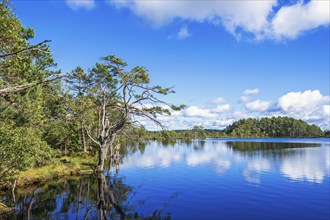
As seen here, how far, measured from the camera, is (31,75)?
1980 cm

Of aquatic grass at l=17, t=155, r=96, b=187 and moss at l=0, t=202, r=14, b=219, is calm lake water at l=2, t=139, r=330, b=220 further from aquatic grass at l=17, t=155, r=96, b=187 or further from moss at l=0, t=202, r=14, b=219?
aquatic grass at l=17, t=155, r=96, b=187

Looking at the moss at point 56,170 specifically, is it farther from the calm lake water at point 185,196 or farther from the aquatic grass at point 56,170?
the calm lake water at point 185,196

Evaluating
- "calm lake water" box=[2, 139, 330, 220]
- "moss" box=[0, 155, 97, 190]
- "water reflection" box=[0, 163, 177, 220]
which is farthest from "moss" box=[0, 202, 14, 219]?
"moss" box=[0, 155, 97, 190]

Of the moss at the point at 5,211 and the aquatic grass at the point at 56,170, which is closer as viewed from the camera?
the moss at the point at 5,211

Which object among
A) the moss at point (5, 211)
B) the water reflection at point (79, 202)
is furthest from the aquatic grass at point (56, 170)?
the moss at point (5, 211)

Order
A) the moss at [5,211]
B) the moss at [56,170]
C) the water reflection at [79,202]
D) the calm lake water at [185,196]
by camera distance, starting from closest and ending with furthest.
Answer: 1. the moss at [5,211]
2. the water reflection at [79,202]
3. the calm lake water at [185,196]
4. the moss at [56,170]

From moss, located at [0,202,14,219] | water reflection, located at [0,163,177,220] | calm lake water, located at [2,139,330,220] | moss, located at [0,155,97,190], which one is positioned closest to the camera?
moss, located at [0,202,14,219]

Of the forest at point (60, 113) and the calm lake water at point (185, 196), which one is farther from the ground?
the forest at point (60, 113)

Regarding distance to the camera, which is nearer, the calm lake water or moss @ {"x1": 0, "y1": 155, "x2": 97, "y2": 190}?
the calm lake water

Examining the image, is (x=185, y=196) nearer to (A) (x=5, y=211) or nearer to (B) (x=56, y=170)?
(A) (x=5, y=211)

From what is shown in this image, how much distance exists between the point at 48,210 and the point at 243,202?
1884 cm

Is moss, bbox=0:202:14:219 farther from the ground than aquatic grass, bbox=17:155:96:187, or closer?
closer

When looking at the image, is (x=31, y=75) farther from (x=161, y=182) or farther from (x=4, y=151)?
(x=161, y=182)

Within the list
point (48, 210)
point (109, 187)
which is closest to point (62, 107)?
point (109, 187)
